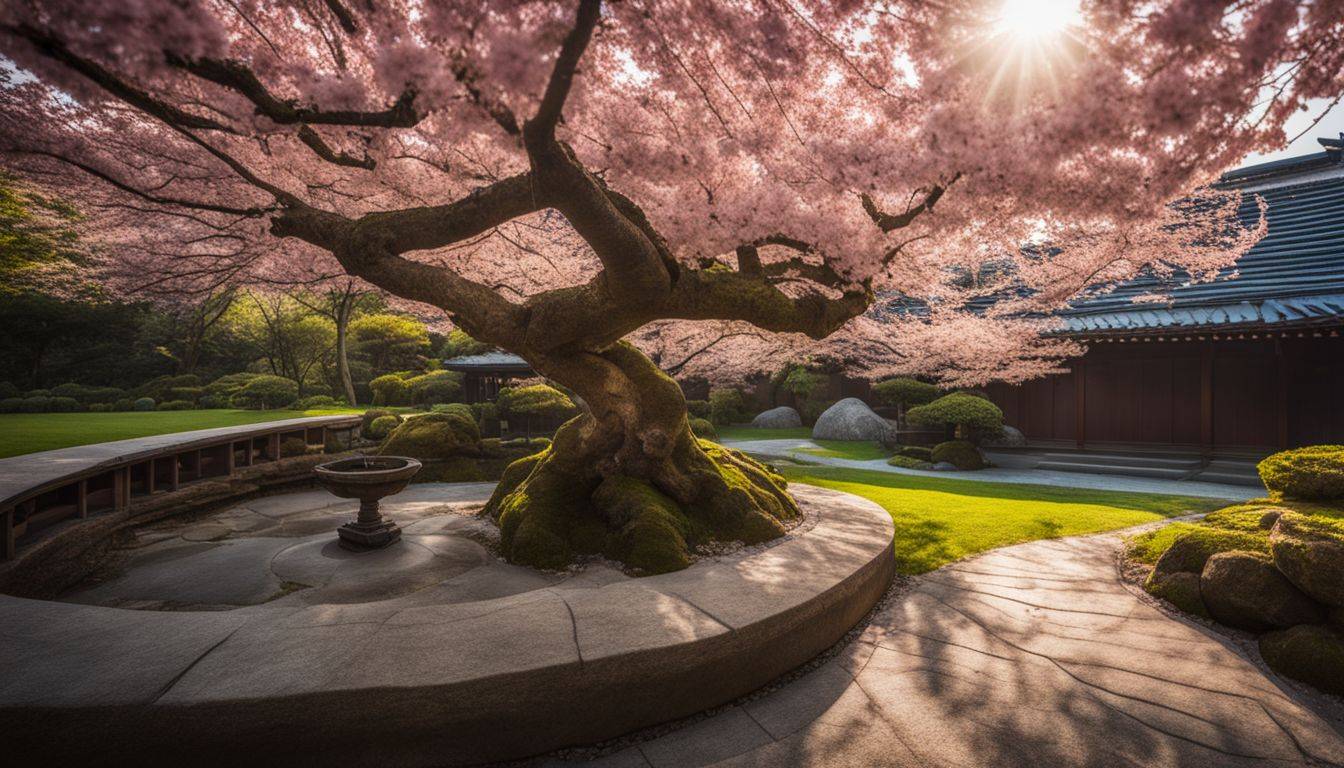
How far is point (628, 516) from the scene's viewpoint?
5.13 m

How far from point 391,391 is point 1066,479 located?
21.1 m

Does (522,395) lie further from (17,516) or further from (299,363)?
(299,363)

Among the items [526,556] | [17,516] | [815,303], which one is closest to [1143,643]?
[815,303]

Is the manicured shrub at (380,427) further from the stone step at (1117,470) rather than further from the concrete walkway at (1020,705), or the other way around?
the stone step at (1117,470)

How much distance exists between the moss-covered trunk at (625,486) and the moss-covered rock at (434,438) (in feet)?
13.7

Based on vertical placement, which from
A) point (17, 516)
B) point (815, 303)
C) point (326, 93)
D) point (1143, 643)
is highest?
point (326, 93)

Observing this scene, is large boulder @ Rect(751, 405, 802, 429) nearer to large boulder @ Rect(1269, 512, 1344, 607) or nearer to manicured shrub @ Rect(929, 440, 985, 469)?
manicured shrub @ Rect(929, 440, 985, 469)

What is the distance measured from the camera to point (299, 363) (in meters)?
24.9

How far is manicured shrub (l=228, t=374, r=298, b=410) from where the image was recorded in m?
17.9

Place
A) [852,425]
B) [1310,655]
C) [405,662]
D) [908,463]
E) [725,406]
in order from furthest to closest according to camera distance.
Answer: [725,406]
[852,425]
[908,463]
[1310,655]
[405,662]

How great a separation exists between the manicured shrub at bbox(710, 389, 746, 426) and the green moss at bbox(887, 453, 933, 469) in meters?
9.18

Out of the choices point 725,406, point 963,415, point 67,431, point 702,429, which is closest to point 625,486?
point 702,429

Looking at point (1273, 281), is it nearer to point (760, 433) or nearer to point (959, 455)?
point (959, 455)

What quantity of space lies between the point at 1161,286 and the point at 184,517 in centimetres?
2118
